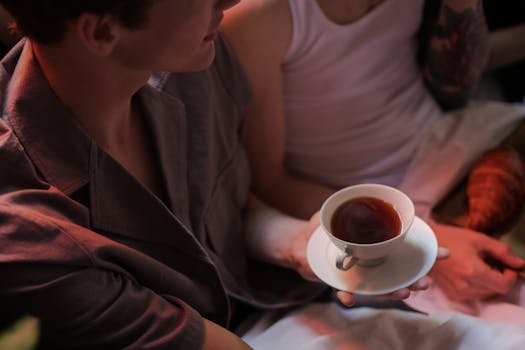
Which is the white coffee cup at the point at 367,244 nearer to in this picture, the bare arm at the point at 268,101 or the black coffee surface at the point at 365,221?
the black coffee surface at the point at 365,221

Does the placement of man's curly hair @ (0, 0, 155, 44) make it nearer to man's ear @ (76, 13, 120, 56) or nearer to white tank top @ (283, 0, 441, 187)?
man's ear @ (76, 13, 120, 56)

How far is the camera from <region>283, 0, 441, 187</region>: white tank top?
112 centimetres

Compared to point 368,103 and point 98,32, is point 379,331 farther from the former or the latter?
point 98,32

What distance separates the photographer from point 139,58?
81 cm

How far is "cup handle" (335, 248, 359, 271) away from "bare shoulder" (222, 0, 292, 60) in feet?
1.28

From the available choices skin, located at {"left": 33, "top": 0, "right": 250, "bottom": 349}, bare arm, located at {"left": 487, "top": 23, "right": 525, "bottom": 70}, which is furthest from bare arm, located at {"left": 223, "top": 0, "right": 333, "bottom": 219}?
bare arm, located at {"left": 487, "top": 23, "right": 525, "bottom": 70}

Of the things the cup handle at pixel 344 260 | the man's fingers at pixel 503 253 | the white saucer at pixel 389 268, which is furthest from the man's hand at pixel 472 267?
the cup handle at pixel 344 260

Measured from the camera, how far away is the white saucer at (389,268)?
89 cm

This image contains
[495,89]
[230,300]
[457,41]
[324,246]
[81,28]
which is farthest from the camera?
[495,89]

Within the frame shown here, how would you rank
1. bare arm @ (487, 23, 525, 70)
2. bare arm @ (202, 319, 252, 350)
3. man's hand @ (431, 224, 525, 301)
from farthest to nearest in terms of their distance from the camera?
bare arm @ (487, 23, 525, 70) < man's hand @ (431, 224, 525, 301) < bare arm @ (202, 319, 252, 350)

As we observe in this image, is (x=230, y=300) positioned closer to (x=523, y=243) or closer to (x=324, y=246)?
(x=324, y=246)

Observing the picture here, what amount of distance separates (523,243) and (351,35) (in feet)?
1.57

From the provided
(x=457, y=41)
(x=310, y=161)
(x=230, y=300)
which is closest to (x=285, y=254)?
(x=230, y=300)

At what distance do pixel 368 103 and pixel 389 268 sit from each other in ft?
1.31
